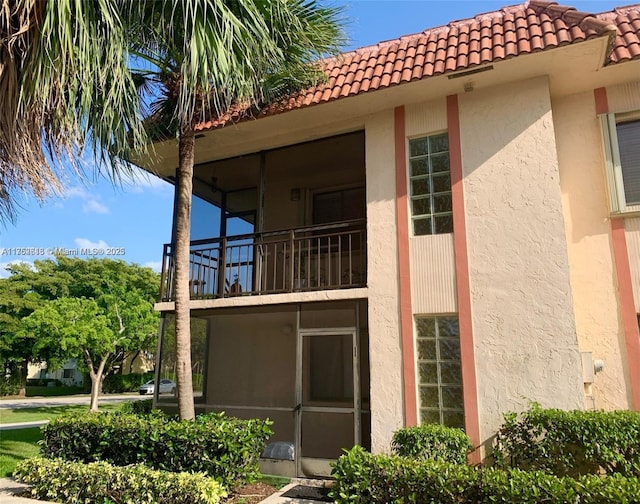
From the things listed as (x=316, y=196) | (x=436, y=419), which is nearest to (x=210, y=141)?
(x=316, y=196)

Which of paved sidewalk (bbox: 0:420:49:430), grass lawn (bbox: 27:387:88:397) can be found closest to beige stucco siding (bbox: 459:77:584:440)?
paved sidewalk (bbox: 0:420:49:430)

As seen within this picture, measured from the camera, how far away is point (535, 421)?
6.25 meters

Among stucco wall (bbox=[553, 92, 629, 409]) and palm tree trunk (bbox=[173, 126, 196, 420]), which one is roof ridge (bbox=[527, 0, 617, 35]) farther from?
palm tree trunk (bbox=[173, 126, 196, 420])

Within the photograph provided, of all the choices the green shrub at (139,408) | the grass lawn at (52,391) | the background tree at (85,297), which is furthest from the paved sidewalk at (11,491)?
the grass lawn at (52,391)

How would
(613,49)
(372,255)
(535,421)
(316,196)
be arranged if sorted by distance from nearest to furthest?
(535,421) < (613,49) < (372,255) < (316,196)

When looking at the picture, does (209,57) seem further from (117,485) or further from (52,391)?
(52,391)

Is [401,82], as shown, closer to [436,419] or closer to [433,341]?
[433,341]

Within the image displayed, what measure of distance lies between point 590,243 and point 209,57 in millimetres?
6270

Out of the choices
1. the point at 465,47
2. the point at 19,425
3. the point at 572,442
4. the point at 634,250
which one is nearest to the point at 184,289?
the point at 572,442

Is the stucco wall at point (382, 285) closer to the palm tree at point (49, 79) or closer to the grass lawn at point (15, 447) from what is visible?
the palm tree at point (49, 79)

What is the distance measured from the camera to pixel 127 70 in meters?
5.75

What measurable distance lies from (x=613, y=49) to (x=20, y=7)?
7.86 metres

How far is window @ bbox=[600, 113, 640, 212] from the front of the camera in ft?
23.9

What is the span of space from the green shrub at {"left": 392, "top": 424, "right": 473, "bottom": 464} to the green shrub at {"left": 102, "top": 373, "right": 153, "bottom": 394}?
3986 cm
